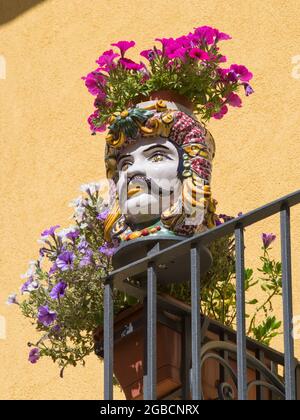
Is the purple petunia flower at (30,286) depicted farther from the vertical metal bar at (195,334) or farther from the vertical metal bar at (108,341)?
the vertical metal bar at (195,334)

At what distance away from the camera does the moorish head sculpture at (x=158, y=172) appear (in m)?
5.41


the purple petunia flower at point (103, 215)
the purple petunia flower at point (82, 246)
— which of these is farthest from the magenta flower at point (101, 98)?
the purple petunia flower at point (82, 246)

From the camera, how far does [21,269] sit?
Answer: 733 centimetres

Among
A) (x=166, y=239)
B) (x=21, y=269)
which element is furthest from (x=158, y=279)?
(x=21, y=269)

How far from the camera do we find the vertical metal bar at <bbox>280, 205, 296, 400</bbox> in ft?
15.1

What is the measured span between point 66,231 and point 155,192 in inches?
20.4

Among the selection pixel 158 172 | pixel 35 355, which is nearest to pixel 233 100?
pixel 158 172

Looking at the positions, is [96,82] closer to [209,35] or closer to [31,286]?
[209,35]

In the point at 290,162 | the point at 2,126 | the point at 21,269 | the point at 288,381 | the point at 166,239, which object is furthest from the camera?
the point at 2,126

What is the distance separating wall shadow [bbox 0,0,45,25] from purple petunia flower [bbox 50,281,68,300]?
2695 millimetres

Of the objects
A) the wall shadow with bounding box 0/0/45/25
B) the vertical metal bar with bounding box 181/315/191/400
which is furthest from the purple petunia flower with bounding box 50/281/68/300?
the wall shadow with bounding box 0/0/45/25

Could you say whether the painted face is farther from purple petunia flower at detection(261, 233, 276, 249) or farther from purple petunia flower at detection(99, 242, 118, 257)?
purple petunia flower at detection(261, 233, 276, 249)

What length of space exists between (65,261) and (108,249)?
16cm

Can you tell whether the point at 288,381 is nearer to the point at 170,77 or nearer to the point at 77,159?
the point at 170,77
